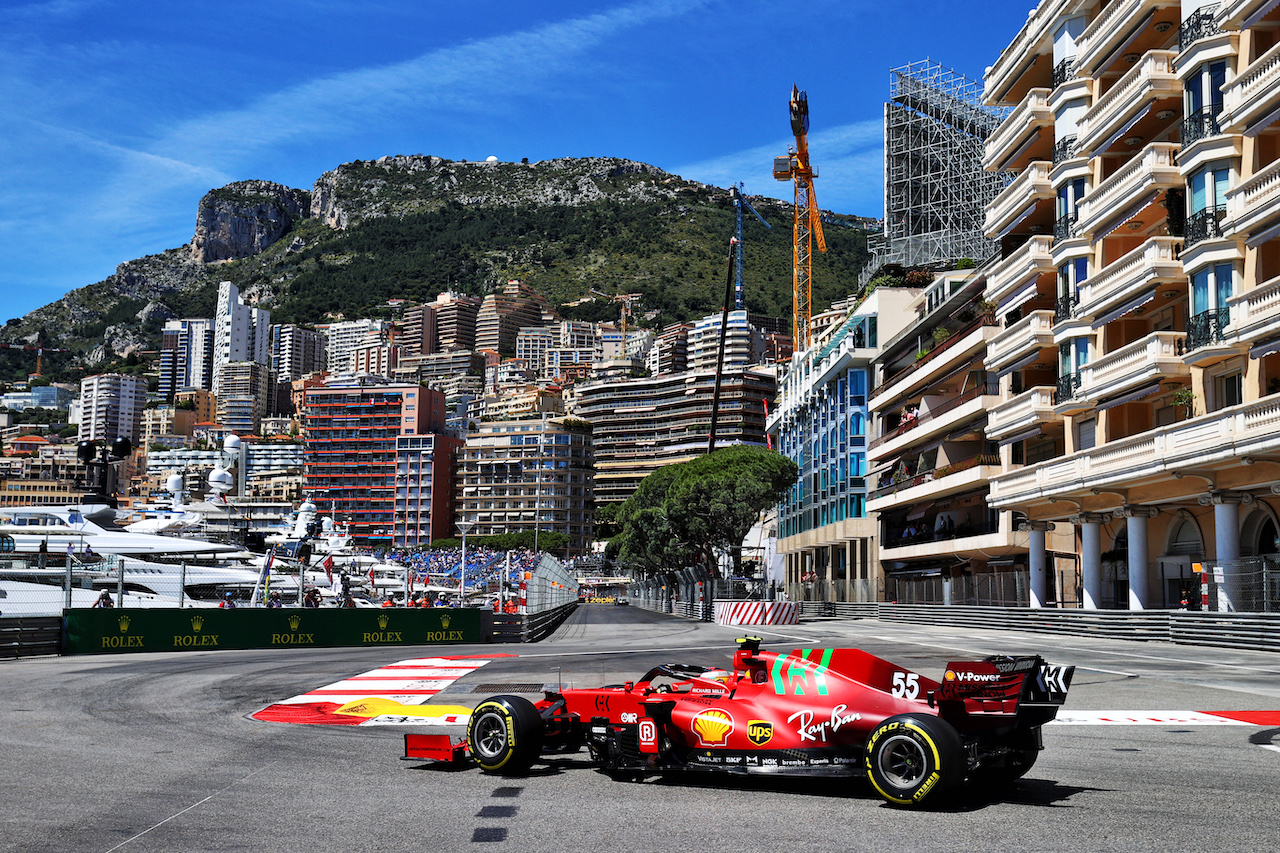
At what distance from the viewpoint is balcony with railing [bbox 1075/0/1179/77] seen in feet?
128

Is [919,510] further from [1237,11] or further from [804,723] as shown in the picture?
[804,723]

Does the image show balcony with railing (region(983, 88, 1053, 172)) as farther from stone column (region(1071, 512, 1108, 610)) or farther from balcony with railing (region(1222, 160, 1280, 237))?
stone column (region(1071, 512, 1108, 610))

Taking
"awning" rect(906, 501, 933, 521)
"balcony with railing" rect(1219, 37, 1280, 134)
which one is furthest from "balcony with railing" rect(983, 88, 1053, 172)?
"awning" rect(906, 501, 933, 521)

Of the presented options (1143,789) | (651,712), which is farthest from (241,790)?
(1143,789)

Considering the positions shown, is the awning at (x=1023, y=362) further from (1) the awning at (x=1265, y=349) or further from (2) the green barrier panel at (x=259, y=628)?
(2) the green barrier panel at (x=259, y=628)

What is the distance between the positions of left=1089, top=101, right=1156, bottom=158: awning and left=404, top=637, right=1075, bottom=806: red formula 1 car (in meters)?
34.6

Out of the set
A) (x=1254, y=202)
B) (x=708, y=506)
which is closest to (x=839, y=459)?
(x=708, y=506)

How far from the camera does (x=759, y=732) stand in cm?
1013

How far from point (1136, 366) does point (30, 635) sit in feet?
109

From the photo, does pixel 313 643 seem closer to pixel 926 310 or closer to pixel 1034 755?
pixel 1034 755

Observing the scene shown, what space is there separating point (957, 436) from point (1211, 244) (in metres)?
33.9

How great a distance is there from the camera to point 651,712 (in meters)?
10.6

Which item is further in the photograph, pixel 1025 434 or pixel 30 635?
pixel 1025 434

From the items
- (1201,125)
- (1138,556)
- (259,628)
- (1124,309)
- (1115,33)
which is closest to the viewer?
(259,628)
